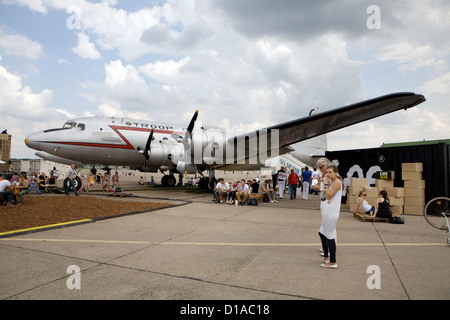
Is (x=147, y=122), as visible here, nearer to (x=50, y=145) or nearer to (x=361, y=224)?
(x=50, y=145)

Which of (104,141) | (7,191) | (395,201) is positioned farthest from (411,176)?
(104,141)

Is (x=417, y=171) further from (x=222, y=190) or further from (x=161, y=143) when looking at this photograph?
(x=161, y=143)

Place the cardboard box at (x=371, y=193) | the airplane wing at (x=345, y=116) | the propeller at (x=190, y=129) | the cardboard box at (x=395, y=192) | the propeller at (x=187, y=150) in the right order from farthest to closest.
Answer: the propeller at (x=187, y=150), the propeller at (x=190, y=129), the airplane wing at (x=345, y=116), the cardboard box at (x=395, y=192), the cardboard box at (x=371, y=193)

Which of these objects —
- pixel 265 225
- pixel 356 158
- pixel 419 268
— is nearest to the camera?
pixel 419 268

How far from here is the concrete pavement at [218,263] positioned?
297 centimetres

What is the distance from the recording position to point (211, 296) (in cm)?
288

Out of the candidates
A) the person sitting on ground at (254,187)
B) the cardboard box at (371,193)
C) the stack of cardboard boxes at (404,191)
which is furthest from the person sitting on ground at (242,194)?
the cardboard box at (371,193)

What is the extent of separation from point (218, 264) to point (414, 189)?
8438mm

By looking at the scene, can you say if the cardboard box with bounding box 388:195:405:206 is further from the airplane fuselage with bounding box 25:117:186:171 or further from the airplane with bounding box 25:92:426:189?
the airplane fuselage with bounding box 25:117:186:171

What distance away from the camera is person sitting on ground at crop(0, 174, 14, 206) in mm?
8953

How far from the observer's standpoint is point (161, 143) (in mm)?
16031

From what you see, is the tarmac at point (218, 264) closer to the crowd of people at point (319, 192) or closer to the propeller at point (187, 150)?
the crowd of people at point (319, 192)
